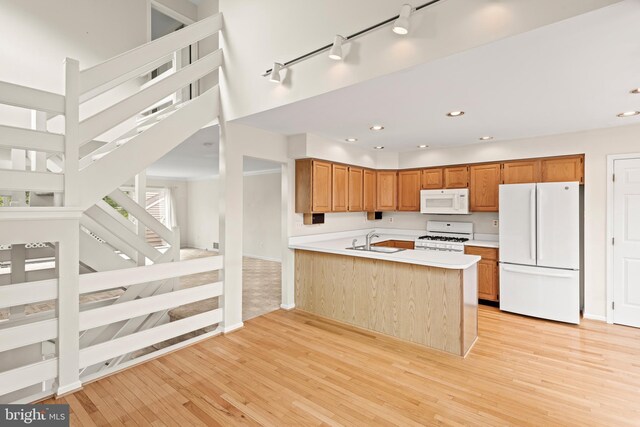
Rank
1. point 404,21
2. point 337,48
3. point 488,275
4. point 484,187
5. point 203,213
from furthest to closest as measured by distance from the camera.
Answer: point 203,213 → point 484,187 → point 488,275 → point 337,48 → point 404,21

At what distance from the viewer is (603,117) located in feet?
11.6

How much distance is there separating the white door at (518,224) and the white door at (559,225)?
0.25 ft

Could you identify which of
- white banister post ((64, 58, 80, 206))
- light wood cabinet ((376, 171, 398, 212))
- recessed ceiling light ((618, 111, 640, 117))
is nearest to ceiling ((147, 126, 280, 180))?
white banister post ((64, 58, 80, 206))

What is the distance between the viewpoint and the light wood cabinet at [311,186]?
4.41 m

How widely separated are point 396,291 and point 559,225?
234 centimetres

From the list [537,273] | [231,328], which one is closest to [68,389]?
[231,328]

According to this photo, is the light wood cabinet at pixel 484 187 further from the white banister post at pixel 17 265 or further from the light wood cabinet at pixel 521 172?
the white banister post at pixel 17 265

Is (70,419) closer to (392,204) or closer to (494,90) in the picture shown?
(494,90)

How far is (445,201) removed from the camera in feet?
17.1

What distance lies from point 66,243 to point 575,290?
17.8 feet

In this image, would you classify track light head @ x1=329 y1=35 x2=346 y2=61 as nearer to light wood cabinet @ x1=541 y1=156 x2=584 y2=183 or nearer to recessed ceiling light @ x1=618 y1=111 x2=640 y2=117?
recessed ceiling light @ x1=618 y1=111 x2=640 y2=117

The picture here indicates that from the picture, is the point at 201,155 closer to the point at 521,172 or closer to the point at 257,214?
the point at 257,214

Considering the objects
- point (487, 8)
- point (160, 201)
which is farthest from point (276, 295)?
point (160, 201)

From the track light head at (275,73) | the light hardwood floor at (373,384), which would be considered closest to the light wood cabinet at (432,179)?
the light hardwood floor at (373,384)
